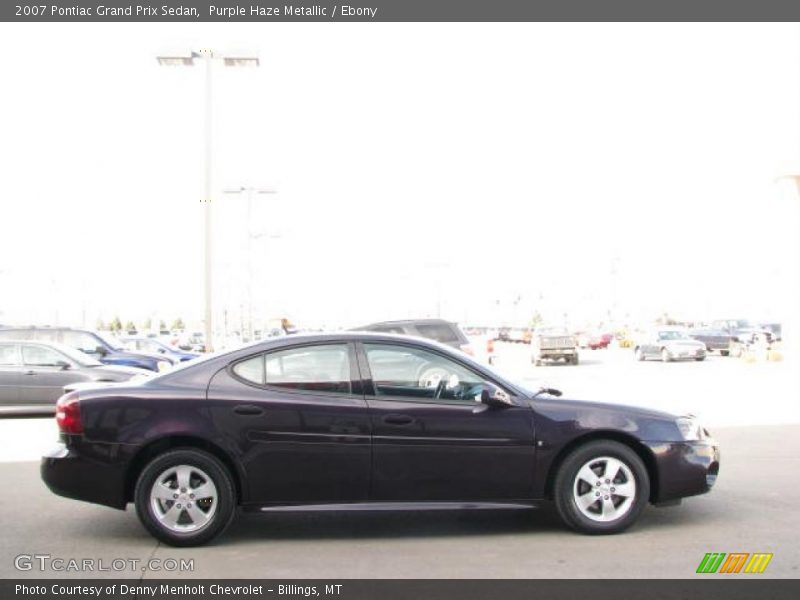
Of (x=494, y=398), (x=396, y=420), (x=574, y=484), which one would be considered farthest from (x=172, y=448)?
(x=574, y=484)

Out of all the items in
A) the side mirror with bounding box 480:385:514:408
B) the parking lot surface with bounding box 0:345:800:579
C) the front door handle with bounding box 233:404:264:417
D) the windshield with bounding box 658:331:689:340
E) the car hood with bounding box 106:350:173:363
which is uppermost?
the windshield with bounding box 658:331:689:340

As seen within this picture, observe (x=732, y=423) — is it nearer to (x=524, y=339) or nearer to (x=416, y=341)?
(x=416, y=341)

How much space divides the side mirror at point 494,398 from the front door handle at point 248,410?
1.60m

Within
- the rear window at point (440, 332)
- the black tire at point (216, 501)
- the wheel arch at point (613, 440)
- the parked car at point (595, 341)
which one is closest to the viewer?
the black tire at point (216, 501)

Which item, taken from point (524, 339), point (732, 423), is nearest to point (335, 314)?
point (524, 339)

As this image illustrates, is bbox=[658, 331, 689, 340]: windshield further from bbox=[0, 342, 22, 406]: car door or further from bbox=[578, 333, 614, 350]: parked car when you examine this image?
bbox=[0, 342, 22, 406]: car door

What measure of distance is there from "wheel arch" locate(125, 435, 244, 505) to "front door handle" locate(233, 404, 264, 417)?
28 centimetres

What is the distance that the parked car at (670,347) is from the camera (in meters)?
38.2

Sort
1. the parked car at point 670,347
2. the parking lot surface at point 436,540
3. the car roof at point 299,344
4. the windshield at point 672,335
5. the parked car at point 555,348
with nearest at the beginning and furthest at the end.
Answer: the parking lot surface at point 436,540 < the car roof at point 299,344 < the parked car at point 555,348 < the parked car at point 670,347 < the windshield at point 672,335

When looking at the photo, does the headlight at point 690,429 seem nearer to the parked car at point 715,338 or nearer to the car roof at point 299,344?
the car roof at point 299,344

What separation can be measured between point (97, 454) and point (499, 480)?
9.41 ft

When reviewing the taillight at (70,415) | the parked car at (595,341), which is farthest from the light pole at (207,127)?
the parked car at (595,341)

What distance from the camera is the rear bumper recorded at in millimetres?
5957

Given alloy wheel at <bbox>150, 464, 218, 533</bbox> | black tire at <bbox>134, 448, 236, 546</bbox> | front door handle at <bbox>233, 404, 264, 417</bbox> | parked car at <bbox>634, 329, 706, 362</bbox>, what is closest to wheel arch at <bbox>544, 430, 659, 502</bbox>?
front door handle at <bbox>233, 404, 264, 417</bbox>
